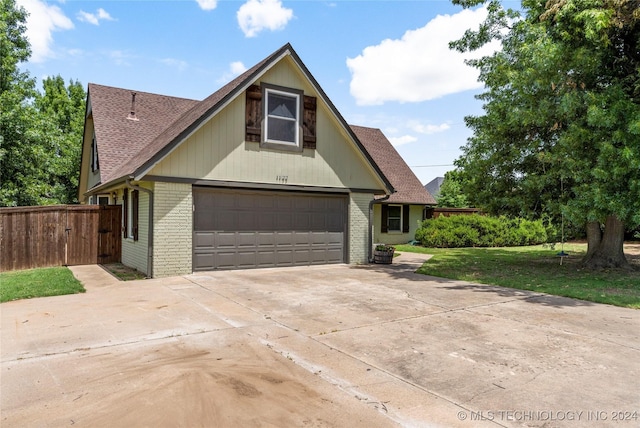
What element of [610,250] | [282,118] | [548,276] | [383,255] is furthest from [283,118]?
[610,250]

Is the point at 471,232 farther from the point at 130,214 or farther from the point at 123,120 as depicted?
the point at 123,120

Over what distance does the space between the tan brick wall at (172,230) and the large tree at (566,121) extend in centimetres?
905

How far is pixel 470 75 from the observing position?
14.8 m

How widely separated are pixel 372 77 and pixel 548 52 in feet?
42.2

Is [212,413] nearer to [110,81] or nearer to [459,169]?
[459,169]

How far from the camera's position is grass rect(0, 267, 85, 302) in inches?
306

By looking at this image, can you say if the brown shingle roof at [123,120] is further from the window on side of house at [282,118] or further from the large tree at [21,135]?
the window on side of house at [282,118]

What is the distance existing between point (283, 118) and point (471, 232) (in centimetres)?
1324

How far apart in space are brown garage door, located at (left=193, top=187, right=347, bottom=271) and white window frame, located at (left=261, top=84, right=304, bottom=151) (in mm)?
1479

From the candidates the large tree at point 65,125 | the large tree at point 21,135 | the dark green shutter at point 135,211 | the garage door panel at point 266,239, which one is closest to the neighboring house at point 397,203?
the garage door panel at point 266,239

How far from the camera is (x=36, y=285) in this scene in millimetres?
8594

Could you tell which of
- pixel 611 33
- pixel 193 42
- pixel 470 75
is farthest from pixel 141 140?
pixel 611 33

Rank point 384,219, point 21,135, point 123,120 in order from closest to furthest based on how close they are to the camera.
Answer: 1. point 123,120
2. point 21,135
3. point 384,219

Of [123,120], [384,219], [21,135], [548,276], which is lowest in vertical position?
[548,276]
